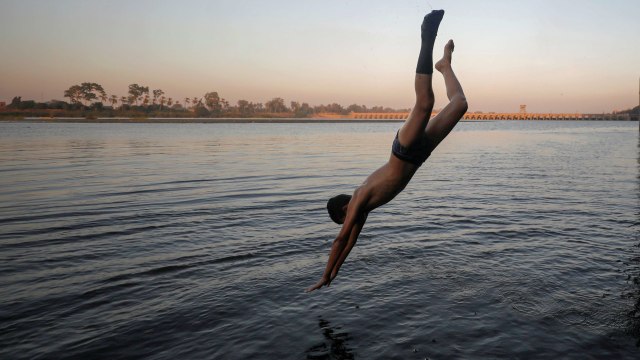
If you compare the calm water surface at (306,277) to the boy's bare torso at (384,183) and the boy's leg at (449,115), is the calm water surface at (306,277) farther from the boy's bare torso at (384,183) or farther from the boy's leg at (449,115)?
the boy's leg at (449,115)

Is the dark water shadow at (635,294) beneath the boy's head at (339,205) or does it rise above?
beneath

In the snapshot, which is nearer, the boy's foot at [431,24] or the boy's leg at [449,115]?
the boy's foot at [431,24]

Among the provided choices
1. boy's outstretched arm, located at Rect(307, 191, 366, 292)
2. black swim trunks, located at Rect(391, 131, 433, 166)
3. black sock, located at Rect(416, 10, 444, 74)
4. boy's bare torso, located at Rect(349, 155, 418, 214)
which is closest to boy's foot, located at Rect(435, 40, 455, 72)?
black sock, located at Rect(416, 10, 444, 74)

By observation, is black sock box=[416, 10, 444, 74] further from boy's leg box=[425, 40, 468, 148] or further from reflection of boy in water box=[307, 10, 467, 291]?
boy's leg box=[425, 40, 468, 148]

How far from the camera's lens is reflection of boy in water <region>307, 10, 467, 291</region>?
5527 mm

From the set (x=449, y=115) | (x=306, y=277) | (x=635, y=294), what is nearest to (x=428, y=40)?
(x=449, y=115)

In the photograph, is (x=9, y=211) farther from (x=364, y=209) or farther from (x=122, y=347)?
(x=364, y=209)

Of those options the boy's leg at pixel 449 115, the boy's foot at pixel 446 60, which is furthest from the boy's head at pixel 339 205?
the boy's foot at pixel 446 60

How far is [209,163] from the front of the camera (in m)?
29.9

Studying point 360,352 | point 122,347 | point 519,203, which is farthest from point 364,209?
point 519,203

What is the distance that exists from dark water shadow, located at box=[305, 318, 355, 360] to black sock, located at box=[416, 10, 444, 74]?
148 inches

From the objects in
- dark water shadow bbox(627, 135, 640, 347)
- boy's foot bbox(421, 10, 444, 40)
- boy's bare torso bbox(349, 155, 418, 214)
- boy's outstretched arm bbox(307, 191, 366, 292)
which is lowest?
dark water shadow bbox(627, 135, 640, 347)

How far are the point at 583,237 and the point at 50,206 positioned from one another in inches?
647

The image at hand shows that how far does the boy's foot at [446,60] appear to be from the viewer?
6.70 meters
